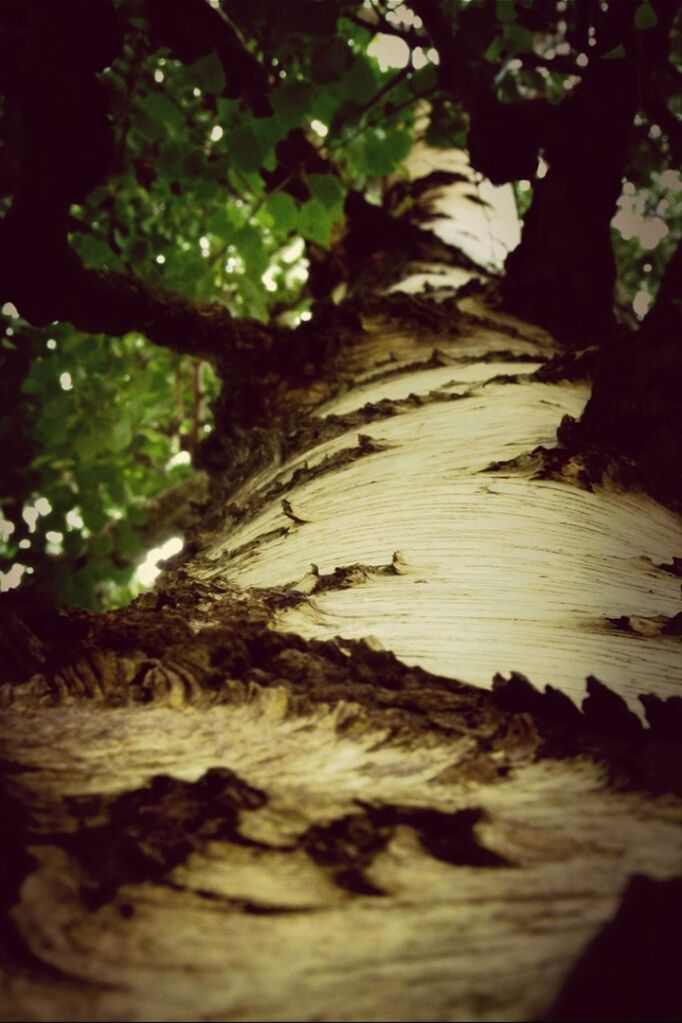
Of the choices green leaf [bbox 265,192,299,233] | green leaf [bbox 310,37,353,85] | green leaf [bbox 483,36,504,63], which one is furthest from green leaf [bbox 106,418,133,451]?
green leaf [bbox 483,36,504,63]

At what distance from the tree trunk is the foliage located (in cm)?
142

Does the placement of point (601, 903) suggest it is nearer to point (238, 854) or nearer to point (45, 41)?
point (238, 854)

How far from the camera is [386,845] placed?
48cm

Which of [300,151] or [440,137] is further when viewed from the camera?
[300,151]

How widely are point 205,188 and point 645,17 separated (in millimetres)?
1524

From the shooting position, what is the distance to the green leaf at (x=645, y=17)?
1646 mm

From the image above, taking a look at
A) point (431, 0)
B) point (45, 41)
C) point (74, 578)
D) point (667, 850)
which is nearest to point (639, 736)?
point (667, 850)

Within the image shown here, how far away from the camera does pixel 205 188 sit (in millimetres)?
2635

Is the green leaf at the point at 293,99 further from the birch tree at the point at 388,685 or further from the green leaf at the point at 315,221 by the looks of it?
the green leaf at the point at 315,221

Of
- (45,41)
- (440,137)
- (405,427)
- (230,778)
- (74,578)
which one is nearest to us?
(230,778)

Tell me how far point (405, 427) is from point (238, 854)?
1072mm

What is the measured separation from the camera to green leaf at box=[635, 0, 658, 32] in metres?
1.65

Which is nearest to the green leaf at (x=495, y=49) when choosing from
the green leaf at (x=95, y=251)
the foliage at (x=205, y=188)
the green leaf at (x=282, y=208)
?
the foliage at (x=205, y=188)

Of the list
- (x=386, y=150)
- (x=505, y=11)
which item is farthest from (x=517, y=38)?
(x=386, y=150)
